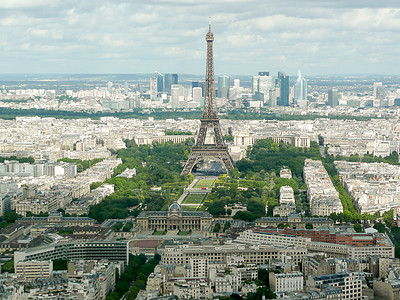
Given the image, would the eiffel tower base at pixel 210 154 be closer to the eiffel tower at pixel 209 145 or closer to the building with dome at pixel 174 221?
the eiffel tower at pixel 209 145

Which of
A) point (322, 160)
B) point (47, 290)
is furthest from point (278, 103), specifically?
point (47, 290)

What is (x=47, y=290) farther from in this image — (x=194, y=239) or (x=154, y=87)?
(x=154, y=87)

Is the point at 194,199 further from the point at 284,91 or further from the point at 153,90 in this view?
the point at 153,90

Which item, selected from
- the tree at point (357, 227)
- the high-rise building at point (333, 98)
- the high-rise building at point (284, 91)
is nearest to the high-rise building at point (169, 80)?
the high-rise building at point (284, 91)

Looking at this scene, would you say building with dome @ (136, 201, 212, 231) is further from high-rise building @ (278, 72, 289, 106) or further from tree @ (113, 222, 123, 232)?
high-rise building @ (278, 72, 289, 106)

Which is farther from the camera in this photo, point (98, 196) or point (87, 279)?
point (98, 196)
